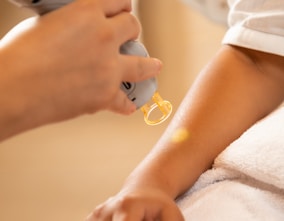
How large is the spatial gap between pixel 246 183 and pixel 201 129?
0.10 meters

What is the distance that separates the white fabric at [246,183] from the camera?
60cm

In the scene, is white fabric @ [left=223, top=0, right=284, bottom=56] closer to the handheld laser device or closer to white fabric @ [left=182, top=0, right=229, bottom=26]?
the handheld laser device

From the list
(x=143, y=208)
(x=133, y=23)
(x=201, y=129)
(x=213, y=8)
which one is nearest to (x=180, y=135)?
(x=201, y=129)

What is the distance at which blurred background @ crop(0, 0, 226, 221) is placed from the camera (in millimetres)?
1333

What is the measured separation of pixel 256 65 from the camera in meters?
0.81

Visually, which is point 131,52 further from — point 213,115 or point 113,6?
point 213,115

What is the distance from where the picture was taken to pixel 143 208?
60cm

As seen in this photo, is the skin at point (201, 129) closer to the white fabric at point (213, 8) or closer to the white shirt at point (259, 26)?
the white shirt at point (259, 26)

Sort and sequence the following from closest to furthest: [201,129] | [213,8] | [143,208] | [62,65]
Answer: [62,65]
[143,208]
[201,129]
[213,8]

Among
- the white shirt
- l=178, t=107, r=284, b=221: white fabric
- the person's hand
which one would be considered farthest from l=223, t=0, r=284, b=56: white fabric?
the person's hand

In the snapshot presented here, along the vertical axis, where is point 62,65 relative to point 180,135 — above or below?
above

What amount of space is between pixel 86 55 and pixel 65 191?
0.93 meters

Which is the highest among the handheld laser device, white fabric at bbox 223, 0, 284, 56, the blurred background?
the handheld laser device

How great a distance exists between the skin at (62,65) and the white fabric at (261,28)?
375 mm
